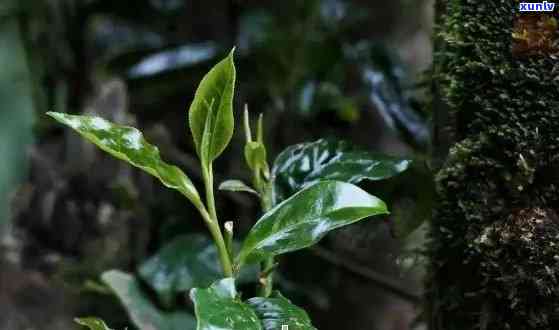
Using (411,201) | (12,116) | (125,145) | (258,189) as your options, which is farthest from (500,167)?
(12,116)

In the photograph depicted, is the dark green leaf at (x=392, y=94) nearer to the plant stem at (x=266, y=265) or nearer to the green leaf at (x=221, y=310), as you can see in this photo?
the plant stem at (x=266, y=265)

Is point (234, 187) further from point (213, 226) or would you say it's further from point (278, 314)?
point (278, 314)

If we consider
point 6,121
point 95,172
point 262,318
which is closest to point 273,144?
point 95,172

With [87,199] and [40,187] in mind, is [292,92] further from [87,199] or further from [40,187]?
[40,187]

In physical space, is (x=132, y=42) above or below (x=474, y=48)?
above

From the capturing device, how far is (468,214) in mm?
835

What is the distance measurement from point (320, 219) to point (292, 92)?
941 mm

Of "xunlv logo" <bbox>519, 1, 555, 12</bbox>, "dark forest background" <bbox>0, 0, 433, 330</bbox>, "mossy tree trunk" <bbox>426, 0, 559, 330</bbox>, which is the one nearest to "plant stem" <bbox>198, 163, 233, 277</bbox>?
"mossy tree trunk" <bbox>426, 0, 559, 330</bbox>

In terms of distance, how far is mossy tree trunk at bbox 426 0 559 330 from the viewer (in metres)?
0.77

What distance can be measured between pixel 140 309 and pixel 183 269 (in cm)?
12

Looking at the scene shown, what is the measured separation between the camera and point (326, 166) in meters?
0.85

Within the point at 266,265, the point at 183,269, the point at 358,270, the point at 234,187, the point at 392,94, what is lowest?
the point at 358,270

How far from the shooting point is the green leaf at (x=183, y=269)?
4.03ft

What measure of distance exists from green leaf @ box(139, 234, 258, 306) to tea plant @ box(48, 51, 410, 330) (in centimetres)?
40
